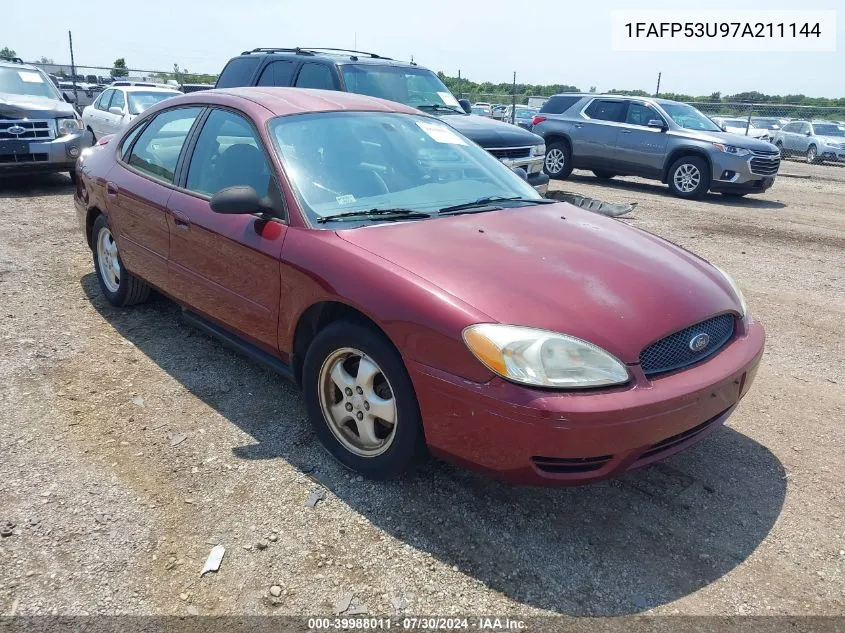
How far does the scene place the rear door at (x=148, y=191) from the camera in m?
4.14

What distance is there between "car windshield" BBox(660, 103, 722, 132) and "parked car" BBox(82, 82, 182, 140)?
29.3ft

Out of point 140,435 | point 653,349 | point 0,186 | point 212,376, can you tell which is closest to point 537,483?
point 653,349

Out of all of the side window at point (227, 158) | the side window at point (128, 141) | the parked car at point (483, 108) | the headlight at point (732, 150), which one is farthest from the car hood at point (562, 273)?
the parked car at point (483, 108)

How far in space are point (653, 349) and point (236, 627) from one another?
1814 millimetres

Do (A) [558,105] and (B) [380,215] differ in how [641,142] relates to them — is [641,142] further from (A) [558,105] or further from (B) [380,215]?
(B) [380,215]

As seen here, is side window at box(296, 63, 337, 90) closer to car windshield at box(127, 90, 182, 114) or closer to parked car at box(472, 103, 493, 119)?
car windshield at box(127, 90, 182, 114)

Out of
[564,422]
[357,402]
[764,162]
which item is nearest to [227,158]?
[357,402]

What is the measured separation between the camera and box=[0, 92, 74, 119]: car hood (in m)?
9.19

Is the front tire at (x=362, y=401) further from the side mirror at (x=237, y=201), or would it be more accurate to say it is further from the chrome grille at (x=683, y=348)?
the chrome grille at (x=683, y=348)

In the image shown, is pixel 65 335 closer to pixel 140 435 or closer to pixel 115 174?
pixel 115 174

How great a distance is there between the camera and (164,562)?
2549 mm

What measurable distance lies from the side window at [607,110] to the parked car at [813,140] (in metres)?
11.4

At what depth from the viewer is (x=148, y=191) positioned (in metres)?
4.24

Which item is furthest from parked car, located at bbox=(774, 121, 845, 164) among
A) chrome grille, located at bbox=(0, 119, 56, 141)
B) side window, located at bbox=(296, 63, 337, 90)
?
chrome grille, located at bbox=(0, 119, 56, 141)
